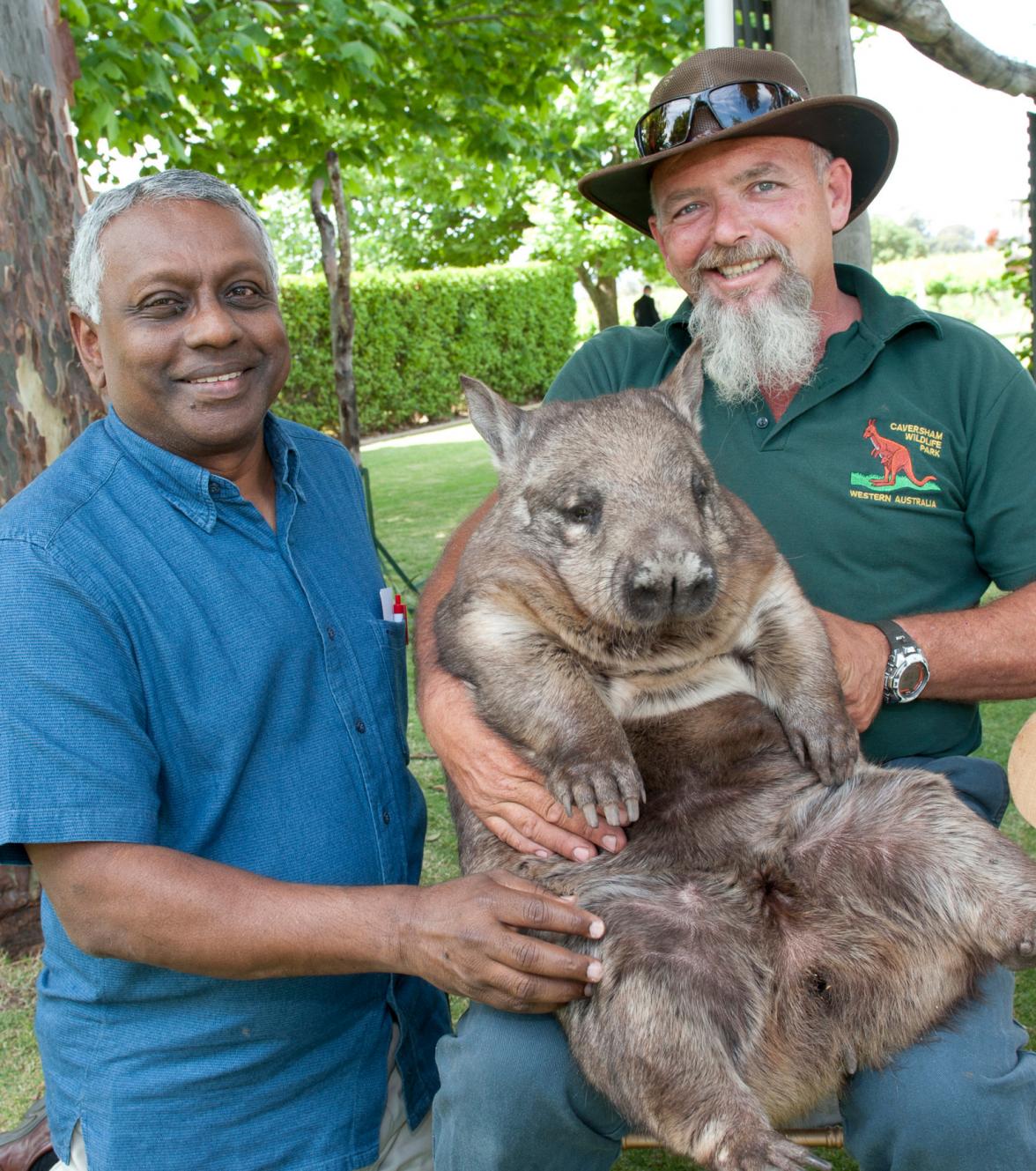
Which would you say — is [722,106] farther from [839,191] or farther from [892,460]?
[892,460]

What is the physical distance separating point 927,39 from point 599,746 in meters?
5.50

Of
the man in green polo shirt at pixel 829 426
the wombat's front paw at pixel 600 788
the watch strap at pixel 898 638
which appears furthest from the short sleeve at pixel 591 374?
the wombat's front paw at pixel 600 788

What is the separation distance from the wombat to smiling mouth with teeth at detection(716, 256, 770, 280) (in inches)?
18.3

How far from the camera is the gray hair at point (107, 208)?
242cm

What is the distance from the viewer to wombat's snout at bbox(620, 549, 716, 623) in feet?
7.69

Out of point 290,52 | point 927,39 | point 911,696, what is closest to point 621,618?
point 911,696

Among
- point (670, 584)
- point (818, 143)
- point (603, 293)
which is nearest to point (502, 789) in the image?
point (670, 584)

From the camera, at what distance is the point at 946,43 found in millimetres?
6336

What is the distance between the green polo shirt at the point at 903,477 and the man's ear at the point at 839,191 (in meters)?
0.45

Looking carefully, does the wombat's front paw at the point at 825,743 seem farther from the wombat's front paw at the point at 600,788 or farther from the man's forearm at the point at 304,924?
the man's forearm at the point at 304,924

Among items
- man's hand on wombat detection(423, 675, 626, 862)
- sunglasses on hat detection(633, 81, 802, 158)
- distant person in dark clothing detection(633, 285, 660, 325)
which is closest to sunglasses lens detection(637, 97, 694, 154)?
sunglasses on hat detection(633, 81, 802, 158)

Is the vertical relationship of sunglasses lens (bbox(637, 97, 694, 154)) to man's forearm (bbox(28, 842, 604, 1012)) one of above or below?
above

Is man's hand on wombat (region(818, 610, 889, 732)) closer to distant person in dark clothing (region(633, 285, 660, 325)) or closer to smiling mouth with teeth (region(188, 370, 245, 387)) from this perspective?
smiling mouth with teeth (region(188, 370, 245, 387))

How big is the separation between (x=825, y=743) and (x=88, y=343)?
6.03 ft
